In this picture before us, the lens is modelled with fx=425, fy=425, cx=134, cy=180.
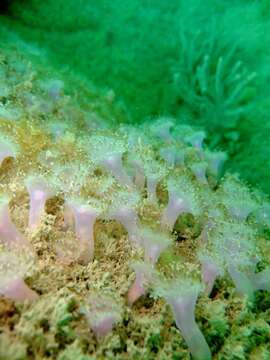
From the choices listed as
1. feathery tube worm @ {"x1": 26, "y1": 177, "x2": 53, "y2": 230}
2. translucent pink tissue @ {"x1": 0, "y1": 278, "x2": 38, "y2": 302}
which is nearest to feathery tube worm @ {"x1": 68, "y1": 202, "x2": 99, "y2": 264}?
feathery tube worm @ {"x1": 26, "y1": 177, "x2": 53, "y2": 230}

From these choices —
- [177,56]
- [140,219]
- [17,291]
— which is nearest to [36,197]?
[17,291]

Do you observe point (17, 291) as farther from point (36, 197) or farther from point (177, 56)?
point (177, 56)

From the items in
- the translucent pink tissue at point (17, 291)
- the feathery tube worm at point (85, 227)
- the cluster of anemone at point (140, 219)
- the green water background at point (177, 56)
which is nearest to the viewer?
the translucent pink tissue at point (17, 291)

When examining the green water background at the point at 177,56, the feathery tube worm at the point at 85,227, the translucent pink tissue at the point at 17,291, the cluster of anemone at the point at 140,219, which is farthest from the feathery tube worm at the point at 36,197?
the green water background at the point at 177,56

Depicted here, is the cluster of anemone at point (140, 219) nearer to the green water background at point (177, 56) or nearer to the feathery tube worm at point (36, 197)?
the feathery tube worm at point (36, 197)

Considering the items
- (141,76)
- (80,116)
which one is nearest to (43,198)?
(80,116)

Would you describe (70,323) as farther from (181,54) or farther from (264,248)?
(181,54)

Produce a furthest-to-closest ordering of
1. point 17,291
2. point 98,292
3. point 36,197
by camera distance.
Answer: point 36,197 < point 98,292 < point 17,291

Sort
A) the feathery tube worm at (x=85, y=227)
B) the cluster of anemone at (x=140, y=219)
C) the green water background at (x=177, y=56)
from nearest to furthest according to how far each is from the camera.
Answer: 1. the cluster of anemone at (x=140, y=219)
2. the feathery tube worm at (x=85, y=227)
3. the green water background at (x=177, y=56)
